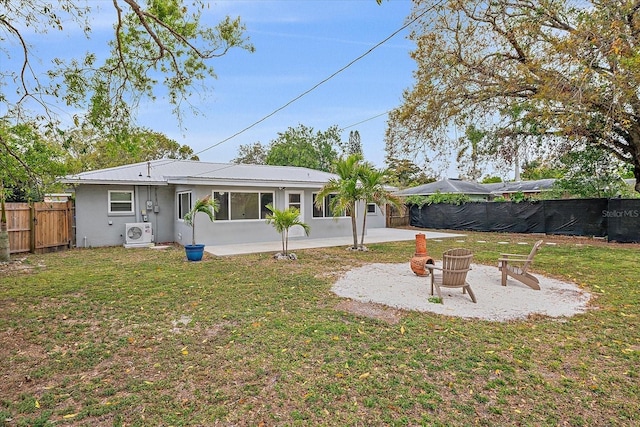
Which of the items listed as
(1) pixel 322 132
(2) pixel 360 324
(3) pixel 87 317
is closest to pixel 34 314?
(3) pixel 87 317

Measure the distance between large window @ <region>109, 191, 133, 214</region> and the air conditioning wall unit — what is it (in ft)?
2.24

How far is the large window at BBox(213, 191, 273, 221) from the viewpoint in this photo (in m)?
13.1

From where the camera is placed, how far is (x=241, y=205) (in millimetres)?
13555

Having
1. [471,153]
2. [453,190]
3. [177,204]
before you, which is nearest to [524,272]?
[471,153]

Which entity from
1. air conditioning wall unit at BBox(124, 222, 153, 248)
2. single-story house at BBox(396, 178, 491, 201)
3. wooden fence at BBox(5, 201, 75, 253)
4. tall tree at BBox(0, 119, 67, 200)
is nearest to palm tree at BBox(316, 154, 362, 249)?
air conditioning wall unit at BBox(124, 222, 153, 248)

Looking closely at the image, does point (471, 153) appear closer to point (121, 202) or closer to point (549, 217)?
point (549, 217)

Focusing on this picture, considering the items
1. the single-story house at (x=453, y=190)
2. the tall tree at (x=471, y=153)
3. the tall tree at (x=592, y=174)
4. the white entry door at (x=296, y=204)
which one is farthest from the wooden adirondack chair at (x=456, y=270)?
the single-story house at (x=453, y=190)

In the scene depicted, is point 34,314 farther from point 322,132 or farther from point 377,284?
point 322,132

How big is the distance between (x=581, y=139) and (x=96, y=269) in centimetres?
1415

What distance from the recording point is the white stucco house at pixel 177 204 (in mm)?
12617

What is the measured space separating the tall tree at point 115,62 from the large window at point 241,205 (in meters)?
6.61

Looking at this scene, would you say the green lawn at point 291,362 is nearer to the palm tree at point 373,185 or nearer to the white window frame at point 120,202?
the palm tree at point 373,185

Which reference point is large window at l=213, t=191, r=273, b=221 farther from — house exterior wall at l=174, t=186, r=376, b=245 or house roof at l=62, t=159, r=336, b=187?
house roof at l=62, t=159, r=336, b=187

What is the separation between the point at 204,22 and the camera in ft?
19.4
